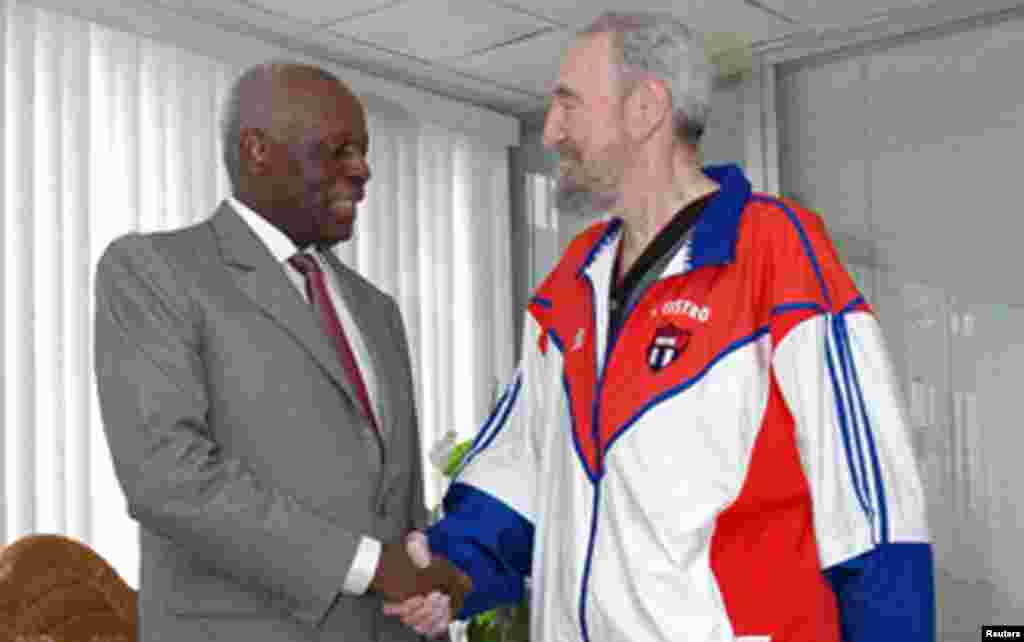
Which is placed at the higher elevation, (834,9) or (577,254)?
(834,9)

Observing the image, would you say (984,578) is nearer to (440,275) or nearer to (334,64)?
(440,275)

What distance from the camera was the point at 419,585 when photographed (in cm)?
196

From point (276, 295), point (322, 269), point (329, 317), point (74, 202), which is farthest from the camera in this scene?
point (74, 202)

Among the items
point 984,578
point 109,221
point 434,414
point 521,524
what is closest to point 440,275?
point 434,414

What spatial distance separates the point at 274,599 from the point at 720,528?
650 mm

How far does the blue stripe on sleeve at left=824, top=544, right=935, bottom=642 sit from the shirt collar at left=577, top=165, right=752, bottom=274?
448mm

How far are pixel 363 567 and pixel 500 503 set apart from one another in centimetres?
33

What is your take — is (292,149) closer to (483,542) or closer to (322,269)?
(322,269)

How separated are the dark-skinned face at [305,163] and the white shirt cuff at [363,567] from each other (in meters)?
0.54

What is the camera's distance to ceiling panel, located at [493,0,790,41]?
4852 mm

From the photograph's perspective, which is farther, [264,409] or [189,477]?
[264,409]

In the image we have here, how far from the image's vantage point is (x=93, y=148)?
462 centimetres

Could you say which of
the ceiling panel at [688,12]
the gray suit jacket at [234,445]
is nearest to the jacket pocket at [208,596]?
the gray suit jacket at [234,445]

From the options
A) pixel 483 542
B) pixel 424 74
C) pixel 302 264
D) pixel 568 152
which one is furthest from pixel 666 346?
pixel 424 74
